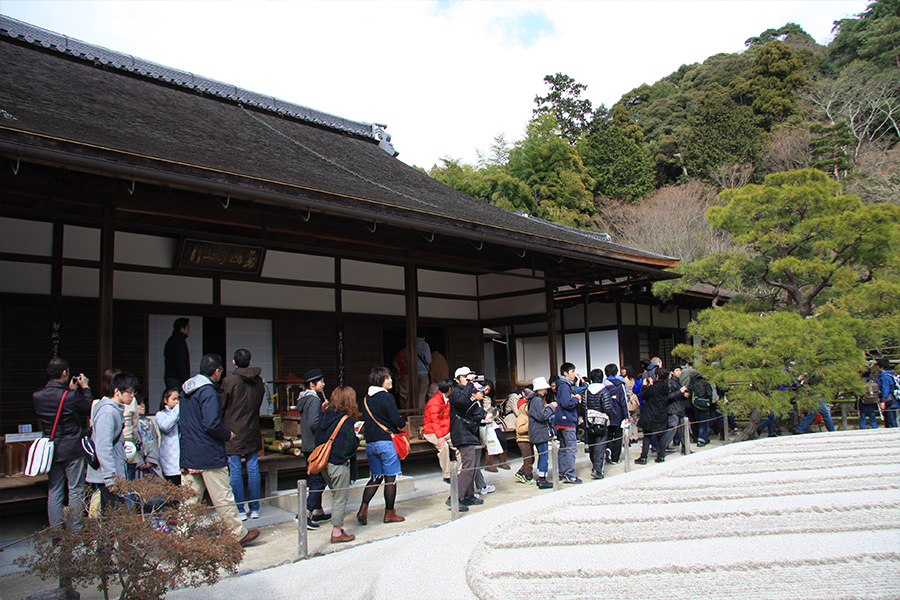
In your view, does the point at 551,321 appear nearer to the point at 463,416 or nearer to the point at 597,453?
the point at 597,453

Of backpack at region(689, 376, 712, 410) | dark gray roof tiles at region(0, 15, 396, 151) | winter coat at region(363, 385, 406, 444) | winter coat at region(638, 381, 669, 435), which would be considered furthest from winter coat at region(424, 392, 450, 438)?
dark gray roof tiles at region(0, 15, 396, 151)

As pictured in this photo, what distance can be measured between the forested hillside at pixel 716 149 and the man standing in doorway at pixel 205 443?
2304 centimetres

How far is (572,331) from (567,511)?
9911 millimetres

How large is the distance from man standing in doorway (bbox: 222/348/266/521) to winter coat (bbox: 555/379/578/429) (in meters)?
3.80

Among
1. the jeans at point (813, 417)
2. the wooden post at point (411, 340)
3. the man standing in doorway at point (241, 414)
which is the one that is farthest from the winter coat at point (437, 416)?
the jeans at point (813, 417)

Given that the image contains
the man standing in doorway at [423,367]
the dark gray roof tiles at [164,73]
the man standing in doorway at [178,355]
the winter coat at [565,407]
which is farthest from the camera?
Answer: the man standing in doorway at [423,367]

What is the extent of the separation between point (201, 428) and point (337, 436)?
45.5 inches

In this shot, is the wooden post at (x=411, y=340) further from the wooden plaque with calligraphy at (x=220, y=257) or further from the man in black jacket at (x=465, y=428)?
the man in black jacket at (x=465, y=428)

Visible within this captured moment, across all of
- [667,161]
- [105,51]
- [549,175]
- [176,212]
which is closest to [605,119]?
[667,161]

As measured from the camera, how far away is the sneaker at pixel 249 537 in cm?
520

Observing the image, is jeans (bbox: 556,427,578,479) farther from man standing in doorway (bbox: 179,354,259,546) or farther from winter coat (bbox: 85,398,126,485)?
winter coat (bbox: 85,398,126,485)

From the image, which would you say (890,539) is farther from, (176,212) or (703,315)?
(176,212)

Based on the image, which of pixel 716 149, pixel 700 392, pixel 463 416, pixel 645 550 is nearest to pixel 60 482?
pixel 463 416

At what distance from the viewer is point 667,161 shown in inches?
1372
